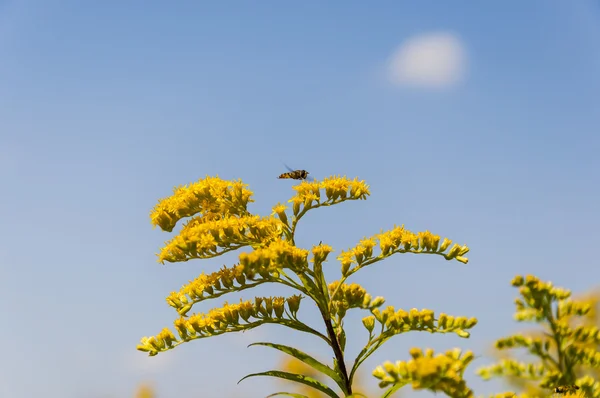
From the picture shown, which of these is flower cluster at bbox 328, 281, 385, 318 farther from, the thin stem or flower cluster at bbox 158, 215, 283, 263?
flower cluster at bbox 158, 215, 283, 263

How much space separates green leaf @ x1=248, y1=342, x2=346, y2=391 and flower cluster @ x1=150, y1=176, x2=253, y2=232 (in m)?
1.78

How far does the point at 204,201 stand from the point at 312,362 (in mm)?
2480

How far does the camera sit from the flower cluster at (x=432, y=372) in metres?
4.45

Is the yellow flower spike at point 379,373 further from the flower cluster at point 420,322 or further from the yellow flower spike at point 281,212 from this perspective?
the yellow flower spike at point 281,212

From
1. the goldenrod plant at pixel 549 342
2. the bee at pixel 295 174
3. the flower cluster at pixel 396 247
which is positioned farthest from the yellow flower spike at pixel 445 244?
the bee at pixel 295 174

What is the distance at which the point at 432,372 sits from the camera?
4.42m

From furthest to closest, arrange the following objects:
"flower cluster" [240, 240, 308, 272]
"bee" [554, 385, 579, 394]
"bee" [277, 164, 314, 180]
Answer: "bee" [277, 164, 314, 180]
"flower cluster" [240, 240, 308, 272]
"bee" [554, 385, 579, 394]

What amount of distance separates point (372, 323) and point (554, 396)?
2110mm

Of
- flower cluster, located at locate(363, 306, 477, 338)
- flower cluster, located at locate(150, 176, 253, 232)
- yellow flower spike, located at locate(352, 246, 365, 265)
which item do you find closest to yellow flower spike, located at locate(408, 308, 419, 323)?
flower cluster, located at locate(363, 306, 477, 338)

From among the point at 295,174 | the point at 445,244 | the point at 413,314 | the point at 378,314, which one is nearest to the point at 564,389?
the point at 413,314

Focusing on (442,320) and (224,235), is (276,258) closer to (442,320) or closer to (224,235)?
(224,235)

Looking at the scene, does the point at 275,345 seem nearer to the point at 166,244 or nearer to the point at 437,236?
the point at 166,244

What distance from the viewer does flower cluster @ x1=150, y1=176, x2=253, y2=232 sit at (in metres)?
7.50

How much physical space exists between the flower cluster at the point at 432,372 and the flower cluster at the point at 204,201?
11.1 feet
